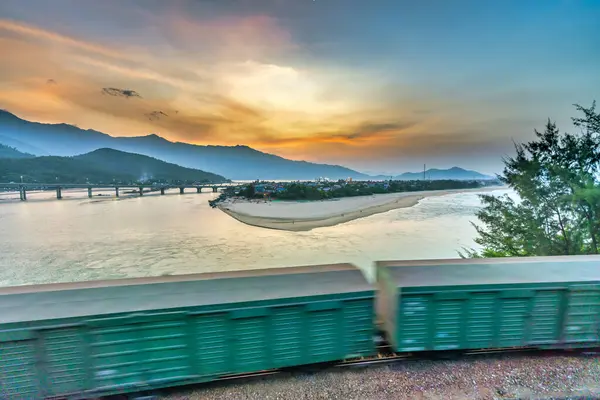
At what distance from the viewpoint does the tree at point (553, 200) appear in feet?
36.0

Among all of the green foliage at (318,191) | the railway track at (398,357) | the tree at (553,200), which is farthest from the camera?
the green foliage at (318,191)

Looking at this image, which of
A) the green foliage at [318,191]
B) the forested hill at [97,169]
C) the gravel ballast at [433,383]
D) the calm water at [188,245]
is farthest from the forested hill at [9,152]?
the gravel ballast at [433,383]

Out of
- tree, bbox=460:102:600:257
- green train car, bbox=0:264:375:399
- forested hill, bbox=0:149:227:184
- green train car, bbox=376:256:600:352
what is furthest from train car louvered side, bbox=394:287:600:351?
forested hill, bbox=0:149:227:184

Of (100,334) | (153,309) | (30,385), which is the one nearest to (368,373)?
(153,309)

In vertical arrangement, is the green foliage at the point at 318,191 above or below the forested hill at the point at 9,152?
below

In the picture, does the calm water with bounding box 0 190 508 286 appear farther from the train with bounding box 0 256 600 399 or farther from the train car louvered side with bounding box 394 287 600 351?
the train with bounding box 0 256 600 399

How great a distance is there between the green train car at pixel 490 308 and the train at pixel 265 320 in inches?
0.7

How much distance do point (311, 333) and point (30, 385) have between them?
3.54 m

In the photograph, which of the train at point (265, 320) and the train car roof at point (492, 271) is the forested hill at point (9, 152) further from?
the train car roof at point (492, 271)

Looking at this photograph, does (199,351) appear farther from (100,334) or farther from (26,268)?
(26,268)

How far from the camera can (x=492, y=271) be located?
13.9 feet

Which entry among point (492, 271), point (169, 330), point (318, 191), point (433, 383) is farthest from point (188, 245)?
point (318, 191)

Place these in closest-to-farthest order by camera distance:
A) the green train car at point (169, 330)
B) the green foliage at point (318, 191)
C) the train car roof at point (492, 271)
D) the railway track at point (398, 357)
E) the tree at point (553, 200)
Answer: the green train car at point (169, 330), the railway track at point (398, 357), the train car roof at point (492, 271), the tree at point (553, 200), the green foliage at point (318, 191)

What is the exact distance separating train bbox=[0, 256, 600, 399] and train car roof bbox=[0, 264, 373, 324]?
2cm
